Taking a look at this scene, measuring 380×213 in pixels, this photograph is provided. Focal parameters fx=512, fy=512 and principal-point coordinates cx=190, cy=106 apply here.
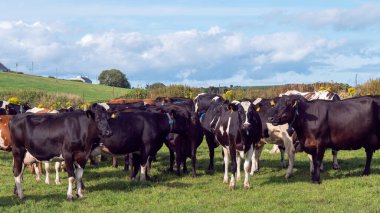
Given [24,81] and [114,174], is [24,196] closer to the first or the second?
[114,174]

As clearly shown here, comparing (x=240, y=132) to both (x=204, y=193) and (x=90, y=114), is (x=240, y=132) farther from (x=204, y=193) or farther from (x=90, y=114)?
(x=90, y=114)

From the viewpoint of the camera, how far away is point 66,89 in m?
60.8

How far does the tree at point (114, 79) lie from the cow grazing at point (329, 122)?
8641cm

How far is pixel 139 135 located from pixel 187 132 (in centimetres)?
186

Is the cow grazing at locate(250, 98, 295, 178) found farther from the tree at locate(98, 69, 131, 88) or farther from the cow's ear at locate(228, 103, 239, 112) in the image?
the tree at locate(98, 69, 131, 88)

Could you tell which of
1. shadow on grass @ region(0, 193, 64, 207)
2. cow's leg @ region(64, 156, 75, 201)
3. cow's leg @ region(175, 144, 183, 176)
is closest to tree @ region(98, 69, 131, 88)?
cow's leg @ region(175, 144, 183, 176)

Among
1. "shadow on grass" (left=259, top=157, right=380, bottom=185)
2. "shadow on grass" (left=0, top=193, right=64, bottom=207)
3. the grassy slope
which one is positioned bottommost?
"shadow on grass" (left=0, top=193, right=64, bottom=207)

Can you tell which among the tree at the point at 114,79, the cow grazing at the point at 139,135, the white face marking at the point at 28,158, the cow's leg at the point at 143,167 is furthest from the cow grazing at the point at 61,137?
the tree at the point at 114,79

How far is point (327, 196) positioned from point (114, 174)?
6203mm

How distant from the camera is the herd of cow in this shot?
11227 mm

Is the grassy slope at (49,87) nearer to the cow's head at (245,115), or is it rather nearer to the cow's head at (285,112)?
the cow's head at (285,112)

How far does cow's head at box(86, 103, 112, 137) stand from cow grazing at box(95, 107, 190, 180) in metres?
1.35

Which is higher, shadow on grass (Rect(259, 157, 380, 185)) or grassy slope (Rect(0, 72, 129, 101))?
grassy slope (Rect(0, 72, 129, 101))

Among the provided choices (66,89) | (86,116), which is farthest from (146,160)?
(66,89)
